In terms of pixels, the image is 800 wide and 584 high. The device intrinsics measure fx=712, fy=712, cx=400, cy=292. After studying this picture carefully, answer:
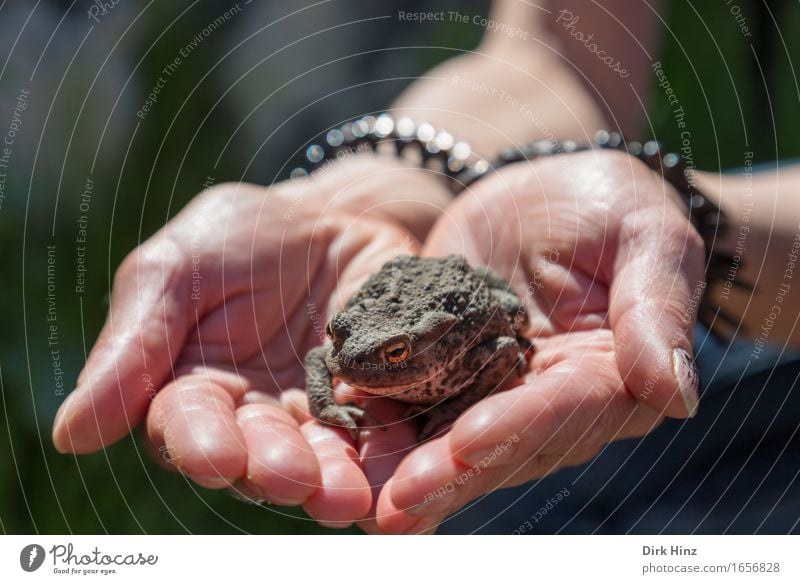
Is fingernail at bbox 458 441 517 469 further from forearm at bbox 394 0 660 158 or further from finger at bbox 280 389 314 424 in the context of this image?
forearm at bbox 394 0 660 158

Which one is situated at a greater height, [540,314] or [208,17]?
[208,17]

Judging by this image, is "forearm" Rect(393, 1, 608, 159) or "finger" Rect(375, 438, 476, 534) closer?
"finger" Rect(375, 438, 476, 534)

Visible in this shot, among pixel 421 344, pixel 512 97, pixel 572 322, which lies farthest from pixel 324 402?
pixel 512 97

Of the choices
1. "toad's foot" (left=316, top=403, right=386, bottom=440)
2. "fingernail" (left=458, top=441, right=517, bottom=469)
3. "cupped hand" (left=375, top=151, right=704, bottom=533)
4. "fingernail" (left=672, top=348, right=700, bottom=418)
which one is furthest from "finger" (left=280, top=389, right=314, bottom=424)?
"fingernail" (left=672, top=348, right=700, bottom=418)

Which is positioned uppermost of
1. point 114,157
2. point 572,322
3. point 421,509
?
point 114,157

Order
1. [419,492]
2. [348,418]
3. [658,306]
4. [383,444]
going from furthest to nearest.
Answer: [348,418], [383,444], [658,306], [419,492]

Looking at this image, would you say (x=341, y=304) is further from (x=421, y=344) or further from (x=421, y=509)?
(x=421, y=509)

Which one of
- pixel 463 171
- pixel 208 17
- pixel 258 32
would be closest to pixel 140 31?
pixel 208 17

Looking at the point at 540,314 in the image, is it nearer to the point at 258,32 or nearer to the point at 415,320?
the point at 415,320
